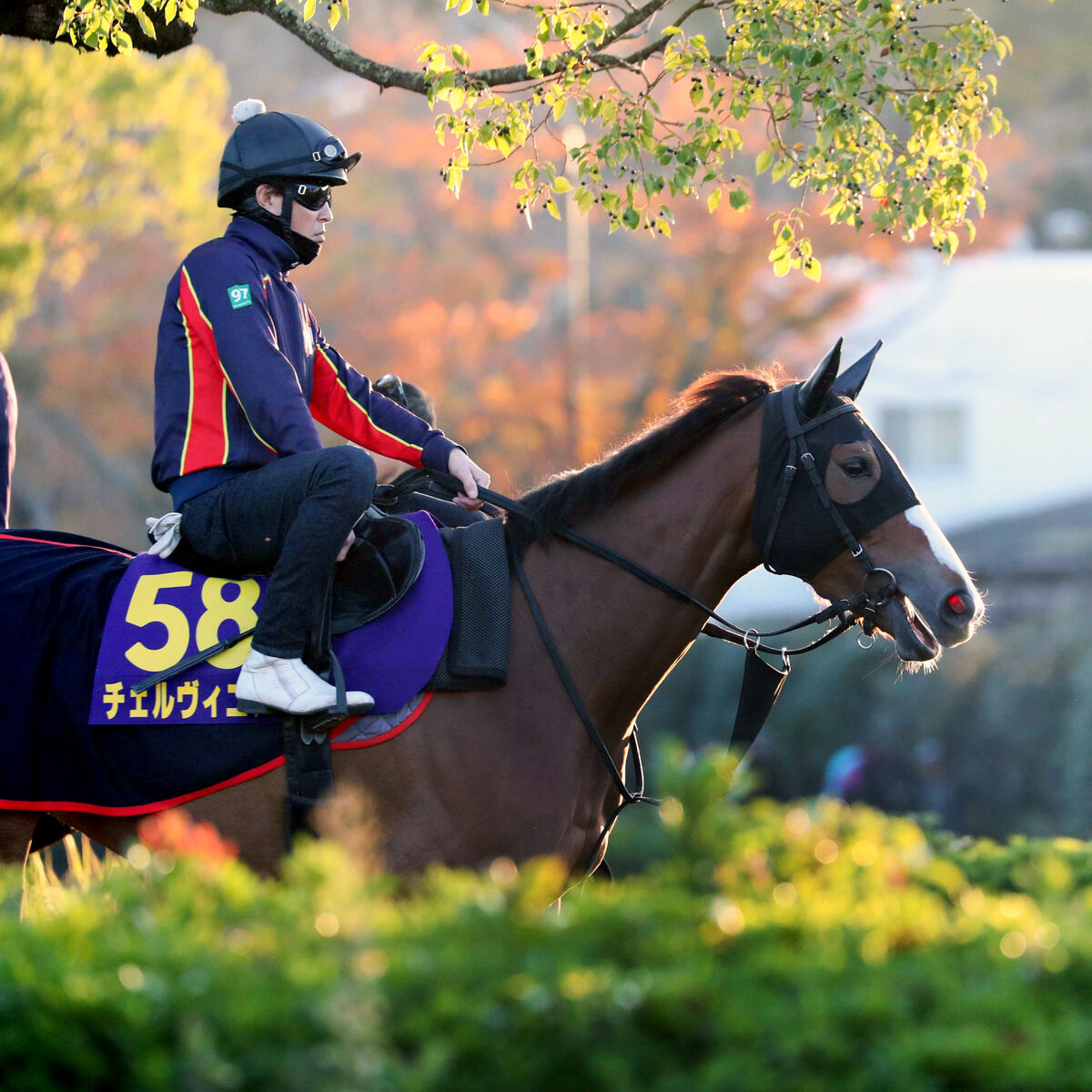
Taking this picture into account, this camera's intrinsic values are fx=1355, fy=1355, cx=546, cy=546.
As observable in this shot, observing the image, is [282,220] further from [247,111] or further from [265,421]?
[265,421]

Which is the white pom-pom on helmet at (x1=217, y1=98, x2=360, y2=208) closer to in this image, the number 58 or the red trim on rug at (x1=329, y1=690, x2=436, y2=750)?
the number 58

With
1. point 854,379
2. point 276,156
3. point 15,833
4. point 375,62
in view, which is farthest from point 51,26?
point 854,379

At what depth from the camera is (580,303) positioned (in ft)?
68.6

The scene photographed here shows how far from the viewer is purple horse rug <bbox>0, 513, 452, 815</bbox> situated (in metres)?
3.77

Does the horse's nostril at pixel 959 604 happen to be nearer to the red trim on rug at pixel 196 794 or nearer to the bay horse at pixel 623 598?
the bay horse at pixel 623 598

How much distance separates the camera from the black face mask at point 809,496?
3945mm

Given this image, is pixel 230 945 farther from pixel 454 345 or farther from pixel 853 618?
pixel 454 345

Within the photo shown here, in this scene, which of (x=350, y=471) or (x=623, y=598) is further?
(x=623, y=598)

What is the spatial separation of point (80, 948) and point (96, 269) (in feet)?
63.7

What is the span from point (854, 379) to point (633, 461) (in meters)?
0.73

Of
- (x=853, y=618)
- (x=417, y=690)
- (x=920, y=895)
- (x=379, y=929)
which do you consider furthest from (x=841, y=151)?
(x=379, y=929)

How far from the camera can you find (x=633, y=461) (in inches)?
160

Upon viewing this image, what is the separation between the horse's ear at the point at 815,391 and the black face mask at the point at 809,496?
24 millimetres

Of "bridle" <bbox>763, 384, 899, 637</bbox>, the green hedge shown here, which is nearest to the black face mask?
"bridle" <bbox>763, 384, 899, 637</bbox>
